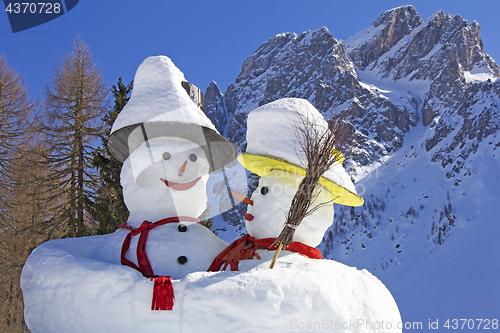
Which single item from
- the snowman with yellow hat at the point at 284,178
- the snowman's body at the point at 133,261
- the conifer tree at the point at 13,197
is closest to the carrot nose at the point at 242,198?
the snowman with yellow hat at the point at 284,178

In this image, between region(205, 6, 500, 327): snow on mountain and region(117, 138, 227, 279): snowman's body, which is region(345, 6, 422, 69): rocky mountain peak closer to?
region(205, 6, 500, 327): snow on mountain

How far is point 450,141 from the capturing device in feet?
175

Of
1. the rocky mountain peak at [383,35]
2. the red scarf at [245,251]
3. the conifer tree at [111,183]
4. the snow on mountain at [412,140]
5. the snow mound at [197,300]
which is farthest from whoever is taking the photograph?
the rocky mountain peak at [383,35]

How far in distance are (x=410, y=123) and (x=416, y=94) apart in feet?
37.1

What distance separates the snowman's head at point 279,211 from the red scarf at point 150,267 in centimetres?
51

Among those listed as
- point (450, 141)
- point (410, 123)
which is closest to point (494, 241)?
point (450, 141)

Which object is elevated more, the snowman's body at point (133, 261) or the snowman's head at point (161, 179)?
the snowman's head at point (161, 179)

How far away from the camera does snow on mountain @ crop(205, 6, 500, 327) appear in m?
25.3

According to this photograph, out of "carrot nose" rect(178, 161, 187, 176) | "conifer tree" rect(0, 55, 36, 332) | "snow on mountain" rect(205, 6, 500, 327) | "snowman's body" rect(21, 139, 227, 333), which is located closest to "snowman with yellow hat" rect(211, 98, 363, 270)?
"snow on mountain" rect(205, 6, 500, 327)

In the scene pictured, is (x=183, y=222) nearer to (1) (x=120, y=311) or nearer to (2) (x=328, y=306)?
(1) (x=120, y=311)

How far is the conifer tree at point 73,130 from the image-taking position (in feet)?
25.2

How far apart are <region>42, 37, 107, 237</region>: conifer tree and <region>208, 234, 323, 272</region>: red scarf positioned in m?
5.56

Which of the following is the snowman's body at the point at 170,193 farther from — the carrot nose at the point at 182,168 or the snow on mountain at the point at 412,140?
the snow on mountain at the point at 412,140

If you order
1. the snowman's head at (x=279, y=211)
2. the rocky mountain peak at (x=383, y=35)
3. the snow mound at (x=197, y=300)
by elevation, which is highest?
the rocky mountain peak at (x=383, y=35)
